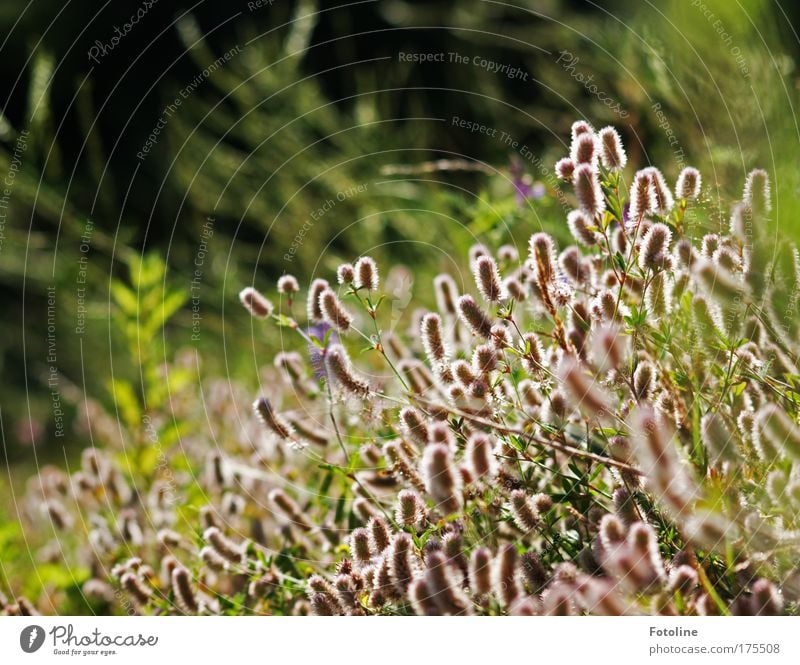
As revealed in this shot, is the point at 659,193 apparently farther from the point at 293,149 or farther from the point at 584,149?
the point at 293,149

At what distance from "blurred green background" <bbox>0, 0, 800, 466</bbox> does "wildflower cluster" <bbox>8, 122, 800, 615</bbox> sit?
0.52 feet

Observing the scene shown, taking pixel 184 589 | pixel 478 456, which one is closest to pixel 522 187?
pixel 478 456

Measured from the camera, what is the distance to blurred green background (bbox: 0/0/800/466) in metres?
1.42

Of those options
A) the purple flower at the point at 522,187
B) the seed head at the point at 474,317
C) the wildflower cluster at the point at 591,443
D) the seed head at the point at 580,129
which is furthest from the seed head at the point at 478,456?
the purple flower at the point at 522,187

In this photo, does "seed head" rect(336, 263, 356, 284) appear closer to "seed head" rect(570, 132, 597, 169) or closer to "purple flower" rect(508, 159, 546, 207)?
"seed head" rect(570, 132, 597, 169)

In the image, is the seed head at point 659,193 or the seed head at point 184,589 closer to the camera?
the seed head at point 659,193

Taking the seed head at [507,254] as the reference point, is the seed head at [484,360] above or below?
below

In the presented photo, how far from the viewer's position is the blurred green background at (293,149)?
1423 millimetres

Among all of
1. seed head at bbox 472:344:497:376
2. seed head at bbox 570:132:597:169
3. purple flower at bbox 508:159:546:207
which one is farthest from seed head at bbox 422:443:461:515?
purple flower at bbox 508:159:546:207

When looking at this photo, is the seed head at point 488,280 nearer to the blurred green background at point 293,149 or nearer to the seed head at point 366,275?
the seed head at point 366,275

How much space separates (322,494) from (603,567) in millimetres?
373
